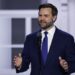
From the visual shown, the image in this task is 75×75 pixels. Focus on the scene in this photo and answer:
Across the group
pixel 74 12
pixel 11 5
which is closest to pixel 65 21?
pixel 74 12

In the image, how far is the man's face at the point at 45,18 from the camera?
2930 millimetres

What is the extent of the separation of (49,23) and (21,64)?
15.2 inches

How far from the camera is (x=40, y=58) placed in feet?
9.57

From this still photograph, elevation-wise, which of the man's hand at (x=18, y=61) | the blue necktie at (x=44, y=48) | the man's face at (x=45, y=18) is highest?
the man's face at (x=45, y=18)

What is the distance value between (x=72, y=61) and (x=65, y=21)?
1.60 m

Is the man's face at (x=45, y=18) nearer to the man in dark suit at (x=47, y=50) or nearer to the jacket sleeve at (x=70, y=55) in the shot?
the man in dark suit at (x=47, y=50)

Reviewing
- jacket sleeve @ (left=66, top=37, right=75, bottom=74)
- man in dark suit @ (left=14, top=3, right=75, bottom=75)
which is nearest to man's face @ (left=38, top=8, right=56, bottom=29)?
man in dark suit @ (left=14, top=3, right=75, bottom=75)

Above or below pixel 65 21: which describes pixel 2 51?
below

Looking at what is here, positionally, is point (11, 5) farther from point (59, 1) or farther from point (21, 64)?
point (21, 64)

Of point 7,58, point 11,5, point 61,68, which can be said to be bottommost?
point 7,58

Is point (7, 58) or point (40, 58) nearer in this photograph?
point (40, 58)

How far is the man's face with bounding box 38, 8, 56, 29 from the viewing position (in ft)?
9.61

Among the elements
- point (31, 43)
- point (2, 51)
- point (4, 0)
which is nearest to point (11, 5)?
point (4, 0)

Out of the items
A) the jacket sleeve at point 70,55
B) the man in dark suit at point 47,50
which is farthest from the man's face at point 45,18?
the jacket sleeve at point 70,55
